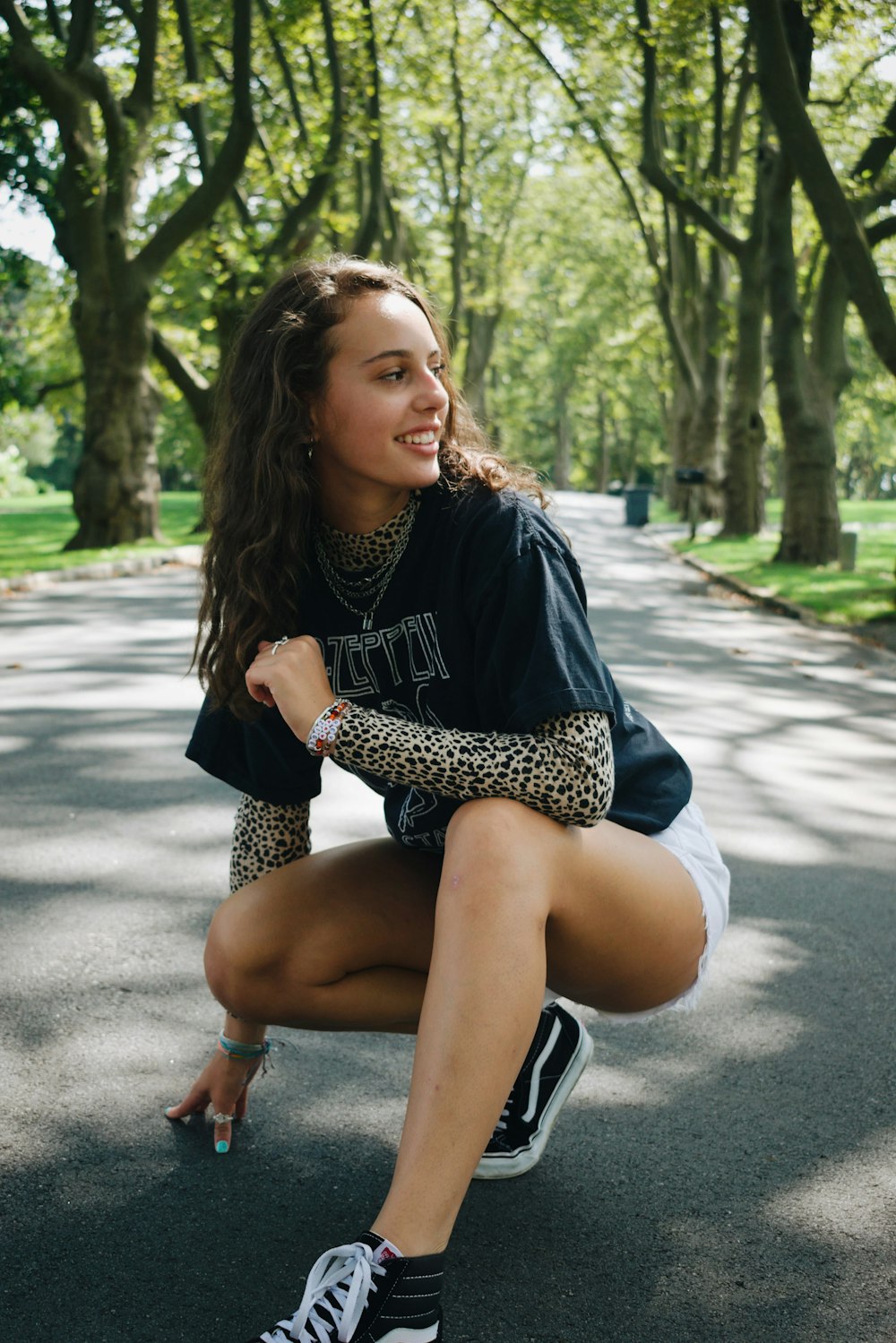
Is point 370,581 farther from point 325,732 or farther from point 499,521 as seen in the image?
point 325,732

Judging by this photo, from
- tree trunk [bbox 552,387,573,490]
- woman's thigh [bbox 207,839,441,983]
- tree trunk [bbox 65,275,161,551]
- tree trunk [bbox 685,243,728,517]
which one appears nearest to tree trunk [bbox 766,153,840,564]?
tree trunk [bbox 685,243,728,517]

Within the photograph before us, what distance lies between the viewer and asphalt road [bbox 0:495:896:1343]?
7.54 feet

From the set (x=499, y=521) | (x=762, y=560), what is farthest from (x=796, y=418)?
(x=499, y=521)

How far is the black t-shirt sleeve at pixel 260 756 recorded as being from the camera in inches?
108

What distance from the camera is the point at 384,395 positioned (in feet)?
8.63

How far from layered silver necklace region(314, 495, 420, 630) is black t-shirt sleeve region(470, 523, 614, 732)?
0.82 feet

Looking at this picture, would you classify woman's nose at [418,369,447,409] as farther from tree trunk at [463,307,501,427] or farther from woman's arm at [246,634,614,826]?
tree trunk at [463,307,501,427]

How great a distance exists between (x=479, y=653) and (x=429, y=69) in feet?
83.9

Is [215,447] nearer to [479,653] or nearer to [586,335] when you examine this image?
[479,653]

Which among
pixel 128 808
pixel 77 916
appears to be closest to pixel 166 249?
pixel 128 808

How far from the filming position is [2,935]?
406cm

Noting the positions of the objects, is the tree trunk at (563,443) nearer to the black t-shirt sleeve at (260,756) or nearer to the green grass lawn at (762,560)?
the green grass lawn at (762,560)

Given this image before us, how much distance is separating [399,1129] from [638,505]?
1362 inches

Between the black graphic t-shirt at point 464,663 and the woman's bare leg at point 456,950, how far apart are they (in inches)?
6.3
